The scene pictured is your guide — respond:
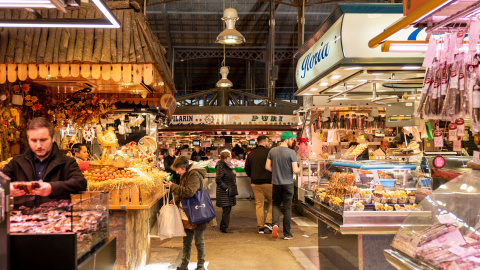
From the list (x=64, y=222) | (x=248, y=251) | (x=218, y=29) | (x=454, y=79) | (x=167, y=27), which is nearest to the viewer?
(x=64, y=222)

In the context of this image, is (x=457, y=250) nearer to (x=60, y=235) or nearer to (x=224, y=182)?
(x=60, y=235)

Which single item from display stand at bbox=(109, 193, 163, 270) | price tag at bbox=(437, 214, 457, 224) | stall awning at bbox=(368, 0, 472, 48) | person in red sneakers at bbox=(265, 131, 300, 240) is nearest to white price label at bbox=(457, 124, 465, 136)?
price tag at bbox=(437, 214, 457, 224)

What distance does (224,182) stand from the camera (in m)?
9.42

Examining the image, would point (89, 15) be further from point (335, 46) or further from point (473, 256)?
point (473, 256)

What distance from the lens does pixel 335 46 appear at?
229 inches

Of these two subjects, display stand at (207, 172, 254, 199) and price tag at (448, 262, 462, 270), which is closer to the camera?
price tag at (448, 262, 462, 270)

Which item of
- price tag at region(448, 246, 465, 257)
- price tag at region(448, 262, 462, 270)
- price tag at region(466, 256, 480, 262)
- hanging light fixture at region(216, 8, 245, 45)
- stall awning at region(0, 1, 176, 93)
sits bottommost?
price tag at region(448, 262, 462, 270)

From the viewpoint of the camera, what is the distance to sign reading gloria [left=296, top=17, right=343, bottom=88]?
18.9 feet

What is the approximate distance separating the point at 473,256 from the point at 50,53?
501 centimetres

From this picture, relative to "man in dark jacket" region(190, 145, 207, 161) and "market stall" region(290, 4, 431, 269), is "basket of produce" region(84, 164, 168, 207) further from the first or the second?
"man in dark jacket" region(190, 145, 207, 161)

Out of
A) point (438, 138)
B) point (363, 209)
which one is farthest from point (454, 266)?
point (363, 209)

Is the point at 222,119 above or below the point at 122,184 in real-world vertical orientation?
above

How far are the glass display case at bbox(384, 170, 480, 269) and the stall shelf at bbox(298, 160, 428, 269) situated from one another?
3.89 feet

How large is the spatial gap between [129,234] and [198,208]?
950 mm
